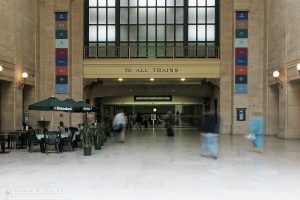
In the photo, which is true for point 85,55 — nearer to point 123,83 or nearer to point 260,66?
point 123,83

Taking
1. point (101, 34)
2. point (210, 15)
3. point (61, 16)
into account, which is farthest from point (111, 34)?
point (210, 15)

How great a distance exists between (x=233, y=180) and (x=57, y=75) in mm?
20634

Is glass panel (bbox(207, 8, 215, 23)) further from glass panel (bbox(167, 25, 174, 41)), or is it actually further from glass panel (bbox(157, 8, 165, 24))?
glass panel (bbox(157, 8, 165, 24))

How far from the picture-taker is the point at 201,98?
127 feet

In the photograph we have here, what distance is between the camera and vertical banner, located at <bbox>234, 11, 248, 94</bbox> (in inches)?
1113

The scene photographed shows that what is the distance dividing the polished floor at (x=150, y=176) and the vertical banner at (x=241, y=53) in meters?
12.2

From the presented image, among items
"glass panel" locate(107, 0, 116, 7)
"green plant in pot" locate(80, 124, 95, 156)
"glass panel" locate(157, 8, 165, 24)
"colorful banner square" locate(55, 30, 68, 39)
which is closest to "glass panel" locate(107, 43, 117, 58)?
"glass panel" locate(107, 0, 116, 7)

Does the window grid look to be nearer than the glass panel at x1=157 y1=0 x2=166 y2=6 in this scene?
Yes

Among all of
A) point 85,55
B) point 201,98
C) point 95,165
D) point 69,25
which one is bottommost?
point 95,165

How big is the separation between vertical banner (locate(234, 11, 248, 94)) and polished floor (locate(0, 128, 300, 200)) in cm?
1224

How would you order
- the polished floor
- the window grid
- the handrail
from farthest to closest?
the window grid < the handrail < the polished floor

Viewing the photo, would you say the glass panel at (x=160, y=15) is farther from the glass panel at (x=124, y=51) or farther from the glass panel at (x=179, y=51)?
the glass panel at (x=124, y=51)

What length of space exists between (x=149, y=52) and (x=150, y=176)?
64.7ft

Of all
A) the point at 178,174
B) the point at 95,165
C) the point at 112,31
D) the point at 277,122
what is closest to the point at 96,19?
the point at 112,31
